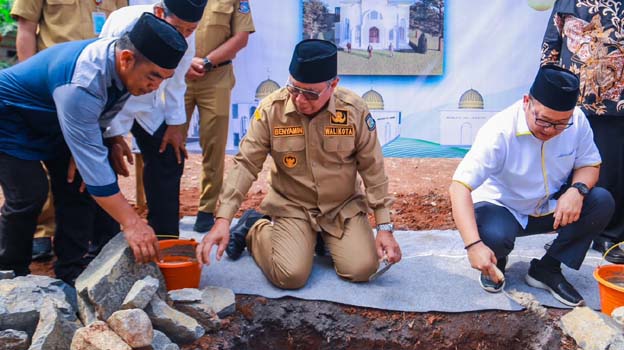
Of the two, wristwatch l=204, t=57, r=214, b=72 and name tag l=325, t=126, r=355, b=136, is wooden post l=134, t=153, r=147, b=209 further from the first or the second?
name tag l=325, t=126, r=355, b=136

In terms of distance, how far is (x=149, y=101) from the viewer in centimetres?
320

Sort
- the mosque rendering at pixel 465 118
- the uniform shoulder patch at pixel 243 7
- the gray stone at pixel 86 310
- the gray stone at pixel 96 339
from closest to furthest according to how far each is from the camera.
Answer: the gray stone at pixel 96 339 < the gray stone at pixel 86 310 < the uniform shoulder patch at pixel 243 7 < the mosque rendering at pixel 465 118

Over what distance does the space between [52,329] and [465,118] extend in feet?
12.2

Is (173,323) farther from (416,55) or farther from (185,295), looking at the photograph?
(416,55)

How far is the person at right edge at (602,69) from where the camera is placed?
3525 mm

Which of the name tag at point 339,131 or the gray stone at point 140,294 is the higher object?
the name tag at point 339,131

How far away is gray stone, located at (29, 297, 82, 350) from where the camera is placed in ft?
7.59

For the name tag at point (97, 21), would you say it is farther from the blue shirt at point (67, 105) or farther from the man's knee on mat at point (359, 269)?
the man's knee on mat at point (359, 269)

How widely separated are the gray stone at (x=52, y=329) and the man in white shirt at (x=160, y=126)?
94cm

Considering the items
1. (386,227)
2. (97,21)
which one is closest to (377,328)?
(386,227)

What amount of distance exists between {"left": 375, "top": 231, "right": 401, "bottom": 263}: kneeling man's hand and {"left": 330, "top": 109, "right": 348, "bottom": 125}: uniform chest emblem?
63 centimetres

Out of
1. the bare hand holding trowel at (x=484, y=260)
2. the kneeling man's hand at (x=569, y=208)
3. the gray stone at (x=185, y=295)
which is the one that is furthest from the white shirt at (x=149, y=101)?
the kneeling man's hand at (x=569, y=208)

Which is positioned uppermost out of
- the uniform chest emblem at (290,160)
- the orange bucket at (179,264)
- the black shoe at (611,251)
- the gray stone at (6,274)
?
the uniform chest emblem at (290,160)

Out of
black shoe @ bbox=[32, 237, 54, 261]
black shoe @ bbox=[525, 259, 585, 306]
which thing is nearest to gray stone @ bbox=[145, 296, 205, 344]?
black shoe @ bbox=[32, 237, 54, 261]
